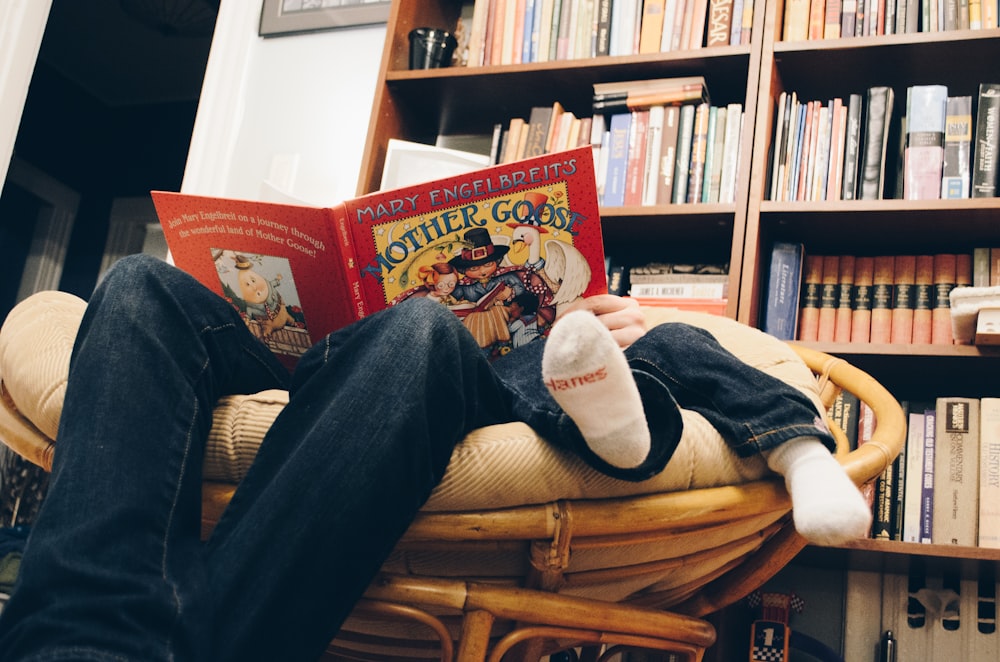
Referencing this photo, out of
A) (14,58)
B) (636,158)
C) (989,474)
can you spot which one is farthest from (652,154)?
(14,58)

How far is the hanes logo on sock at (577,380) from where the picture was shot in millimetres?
652

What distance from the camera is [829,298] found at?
162 cm

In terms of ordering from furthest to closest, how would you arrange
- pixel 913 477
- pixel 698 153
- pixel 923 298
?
pixel 698 153 → pixel 923 298 → pixel 913 477

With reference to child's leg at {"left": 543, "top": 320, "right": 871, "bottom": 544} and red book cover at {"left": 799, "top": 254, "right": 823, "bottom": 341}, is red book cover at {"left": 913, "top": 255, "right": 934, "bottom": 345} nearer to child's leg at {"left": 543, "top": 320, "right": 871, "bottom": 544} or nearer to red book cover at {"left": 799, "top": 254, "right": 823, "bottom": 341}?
red book cover at {"left": 799, "top": 254, "right": 823, "bottom": 341}

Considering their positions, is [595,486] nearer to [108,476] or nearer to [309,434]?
[309,434]

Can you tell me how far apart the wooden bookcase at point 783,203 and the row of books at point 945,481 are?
5 centimetres

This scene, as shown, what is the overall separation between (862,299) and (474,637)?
112 cm

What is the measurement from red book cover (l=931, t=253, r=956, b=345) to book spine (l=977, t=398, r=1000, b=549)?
0.13 m

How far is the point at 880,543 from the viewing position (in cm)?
139

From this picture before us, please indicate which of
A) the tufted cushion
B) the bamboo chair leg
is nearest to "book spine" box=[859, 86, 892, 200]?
the tufted cushion

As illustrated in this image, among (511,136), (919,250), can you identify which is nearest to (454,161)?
(511,136)

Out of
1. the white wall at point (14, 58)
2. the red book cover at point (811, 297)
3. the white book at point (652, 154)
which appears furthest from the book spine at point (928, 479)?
the white wall at point (14, 58)

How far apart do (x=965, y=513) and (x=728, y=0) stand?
1.01 m

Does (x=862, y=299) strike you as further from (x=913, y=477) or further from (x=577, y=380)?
(x=577, y=380)
